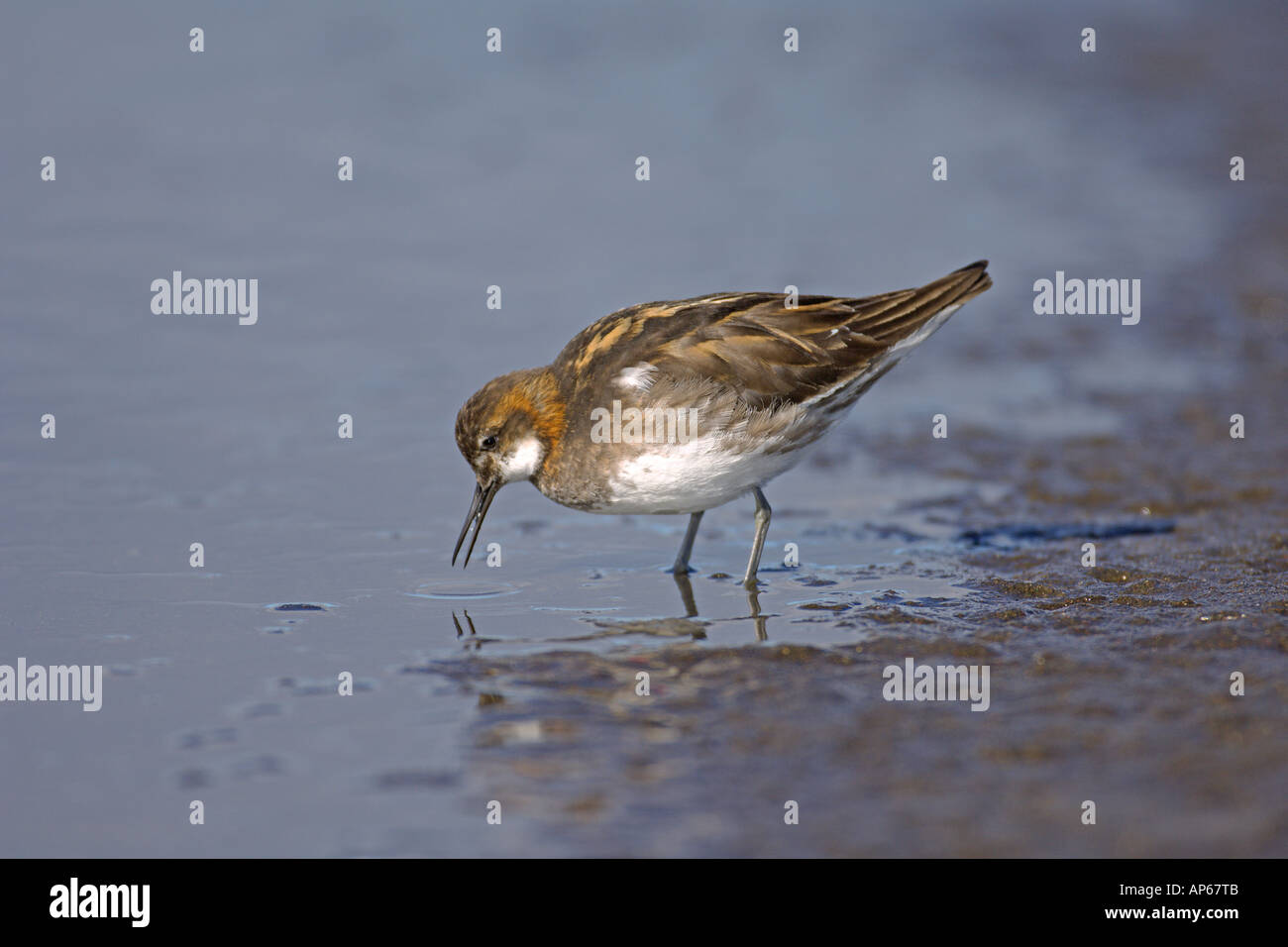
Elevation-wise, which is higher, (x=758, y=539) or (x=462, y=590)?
(x=758, y=539)

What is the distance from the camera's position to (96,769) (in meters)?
6.77

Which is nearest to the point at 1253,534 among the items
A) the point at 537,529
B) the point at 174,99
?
the point at 537,529

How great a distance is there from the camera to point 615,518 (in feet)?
35.7

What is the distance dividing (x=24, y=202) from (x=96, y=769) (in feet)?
33.6

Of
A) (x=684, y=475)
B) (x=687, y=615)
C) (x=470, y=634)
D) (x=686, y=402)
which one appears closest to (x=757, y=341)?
(x=686, y=402)

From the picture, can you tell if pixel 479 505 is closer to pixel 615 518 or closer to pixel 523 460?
pixel 523 460

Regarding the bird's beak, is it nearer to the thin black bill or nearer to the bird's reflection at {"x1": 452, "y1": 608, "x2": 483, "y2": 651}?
the thin black bill

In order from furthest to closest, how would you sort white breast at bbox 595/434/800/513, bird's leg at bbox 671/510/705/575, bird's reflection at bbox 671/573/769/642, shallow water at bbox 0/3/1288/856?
bird's leg at bbox 671/510/705/575
white breast at bbox 595/434/800/513
bird's reflection at bbox 671/573/769/642
shallow water at bbox 0/3/1288/856

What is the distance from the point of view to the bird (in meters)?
9.12

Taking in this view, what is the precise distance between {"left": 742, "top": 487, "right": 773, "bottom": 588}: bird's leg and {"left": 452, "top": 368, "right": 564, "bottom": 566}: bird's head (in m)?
1.40

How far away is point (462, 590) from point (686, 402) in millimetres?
1826

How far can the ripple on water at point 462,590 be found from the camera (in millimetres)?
9156

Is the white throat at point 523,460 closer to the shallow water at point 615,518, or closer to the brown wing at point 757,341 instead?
the brown wing at point 757,341

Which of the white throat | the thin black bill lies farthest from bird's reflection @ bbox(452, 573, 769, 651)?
the white throat
